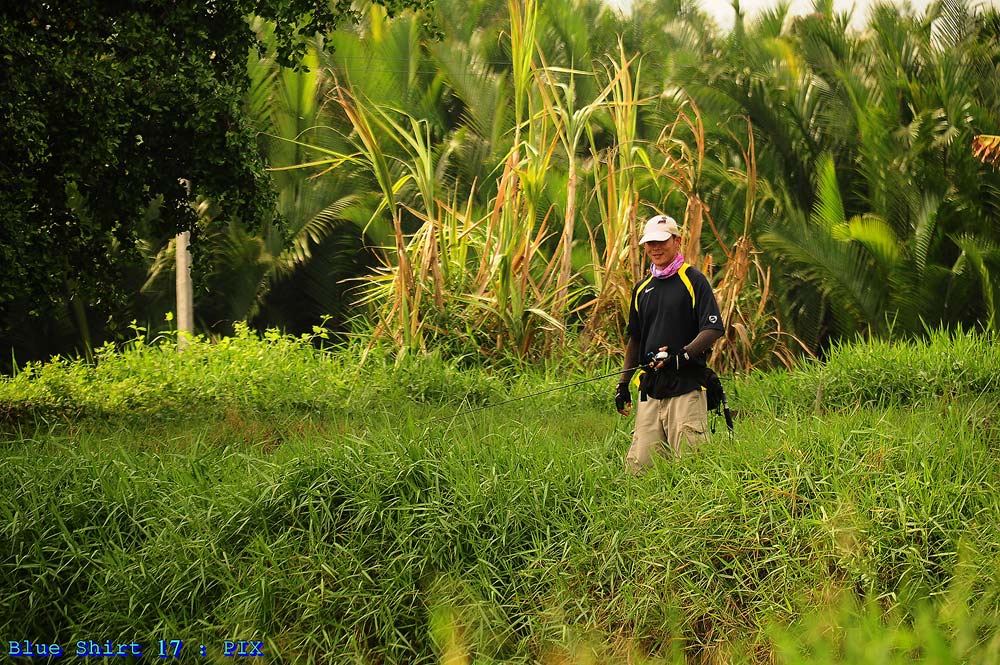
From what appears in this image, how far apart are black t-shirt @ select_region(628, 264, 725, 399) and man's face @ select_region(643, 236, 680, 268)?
8cm

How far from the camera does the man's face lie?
5410 mm

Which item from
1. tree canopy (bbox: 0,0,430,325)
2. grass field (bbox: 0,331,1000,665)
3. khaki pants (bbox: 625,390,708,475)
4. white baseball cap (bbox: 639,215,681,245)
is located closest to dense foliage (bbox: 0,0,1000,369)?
tree canopy (bbox: 0,0,430,325)

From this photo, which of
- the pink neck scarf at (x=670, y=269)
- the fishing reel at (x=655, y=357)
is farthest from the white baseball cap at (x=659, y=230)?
the fishing reel at (x=655, y=357)

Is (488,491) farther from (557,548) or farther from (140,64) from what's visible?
(140,64)

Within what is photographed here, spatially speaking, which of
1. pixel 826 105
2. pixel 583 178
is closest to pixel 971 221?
pixel 826 105

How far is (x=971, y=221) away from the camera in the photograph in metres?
11.9

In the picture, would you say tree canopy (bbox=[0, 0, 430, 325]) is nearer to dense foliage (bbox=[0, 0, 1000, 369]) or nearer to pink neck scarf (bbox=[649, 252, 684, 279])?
dense foliage (bbox=[0, 0, 1000, 369])

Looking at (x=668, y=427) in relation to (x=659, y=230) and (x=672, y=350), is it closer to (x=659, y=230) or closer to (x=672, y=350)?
(x=672, y=350)

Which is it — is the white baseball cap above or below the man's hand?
above

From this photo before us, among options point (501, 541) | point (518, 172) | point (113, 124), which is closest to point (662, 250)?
point (501, 541)

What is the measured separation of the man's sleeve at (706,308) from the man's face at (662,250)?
0.17m

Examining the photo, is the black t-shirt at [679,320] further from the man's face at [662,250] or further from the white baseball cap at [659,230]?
the white baseball cap at [659,230]

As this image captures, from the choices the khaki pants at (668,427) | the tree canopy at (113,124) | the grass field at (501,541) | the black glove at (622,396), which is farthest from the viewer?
the tree canopy at (113,124)

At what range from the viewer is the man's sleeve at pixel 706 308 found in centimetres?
529
